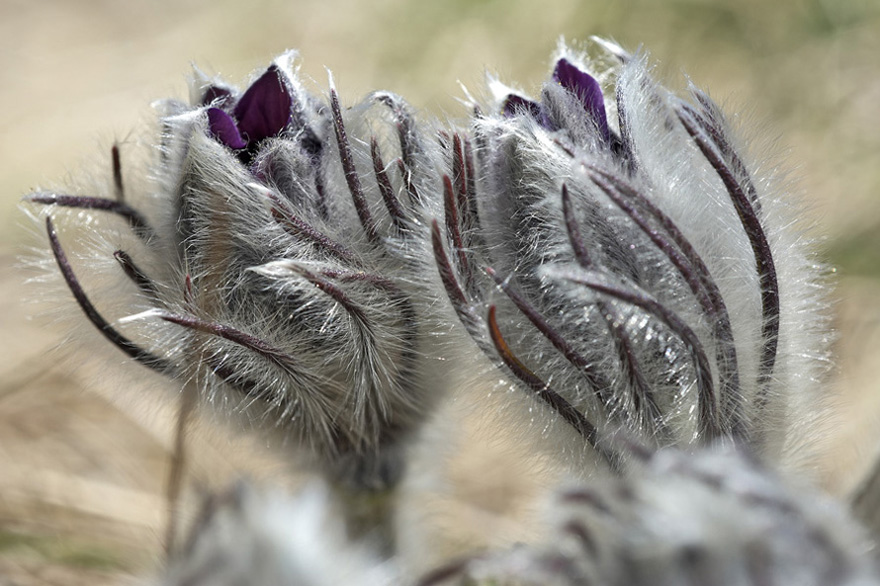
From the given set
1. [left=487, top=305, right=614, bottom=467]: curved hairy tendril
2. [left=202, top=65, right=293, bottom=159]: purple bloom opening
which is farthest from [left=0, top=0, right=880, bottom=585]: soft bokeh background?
[left=487, top=305, right=614, bottom=467]: curved hairy tendril

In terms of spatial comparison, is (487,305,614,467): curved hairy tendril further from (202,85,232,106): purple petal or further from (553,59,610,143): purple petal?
(202,85,232,106): purple petal

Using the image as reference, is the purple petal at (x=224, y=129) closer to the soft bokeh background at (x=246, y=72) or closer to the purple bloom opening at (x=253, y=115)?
the purple bloom opening at (x=253, y=115)

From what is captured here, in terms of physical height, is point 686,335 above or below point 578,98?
below

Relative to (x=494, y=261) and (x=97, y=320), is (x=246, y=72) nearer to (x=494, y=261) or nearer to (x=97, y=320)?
(x=97, y=320)

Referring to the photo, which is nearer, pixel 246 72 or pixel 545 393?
pixel 545 393

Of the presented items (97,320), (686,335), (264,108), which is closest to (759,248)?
(686,335)

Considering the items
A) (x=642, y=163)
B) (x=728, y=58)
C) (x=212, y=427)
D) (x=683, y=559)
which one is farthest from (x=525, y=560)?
(x=728, y=58)

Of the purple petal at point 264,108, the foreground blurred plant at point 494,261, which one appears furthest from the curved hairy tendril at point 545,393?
the purple petal at point 264,108

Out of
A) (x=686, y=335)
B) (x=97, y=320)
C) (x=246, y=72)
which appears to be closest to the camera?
(x=686, y=335)
